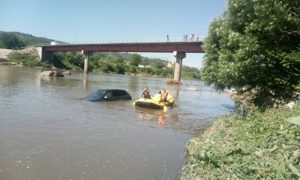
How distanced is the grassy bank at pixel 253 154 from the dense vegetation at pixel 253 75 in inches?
0.9

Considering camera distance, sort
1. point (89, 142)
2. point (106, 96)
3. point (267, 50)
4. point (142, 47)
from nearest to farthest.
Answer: point (89, 142) < point (267, 50) < point (106, 96) < point (142, 47)

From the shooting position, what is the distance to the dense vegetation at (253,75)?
331 inches

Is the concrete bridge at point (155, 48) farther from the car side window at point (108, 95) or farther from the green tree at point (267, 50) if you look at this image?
the green tree at point (267, 50)

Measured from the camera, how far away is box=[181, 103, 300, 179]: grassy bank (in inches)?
256

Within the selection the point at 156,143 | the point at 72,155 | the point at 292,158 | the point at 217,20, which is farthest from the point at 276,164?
the point at 217,20

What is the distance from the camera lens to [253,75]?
1650 centimetres

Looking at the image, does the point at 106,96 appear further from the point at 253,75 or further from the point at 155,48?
the point at 155,48

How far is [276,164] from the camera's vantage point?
6.52 m

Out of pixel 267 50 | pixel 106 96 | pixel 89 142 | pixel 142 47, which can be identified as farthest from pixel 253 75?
pixel 142 47

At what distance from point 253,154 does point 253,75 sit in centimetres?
927

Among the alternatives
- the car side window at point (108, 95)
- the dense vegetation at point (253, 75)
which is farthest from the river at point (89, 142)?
the car side window at point (108, 95)

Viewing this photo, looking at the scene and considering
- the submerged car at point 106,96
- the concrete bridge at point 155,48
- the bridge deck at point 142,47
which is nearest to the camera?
the submerged car at point 106,96

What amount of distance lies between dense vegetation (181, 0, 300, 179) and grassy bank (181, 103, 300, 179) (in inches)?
0.9

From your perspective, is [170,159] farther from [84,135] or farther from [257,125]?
[84,135]
